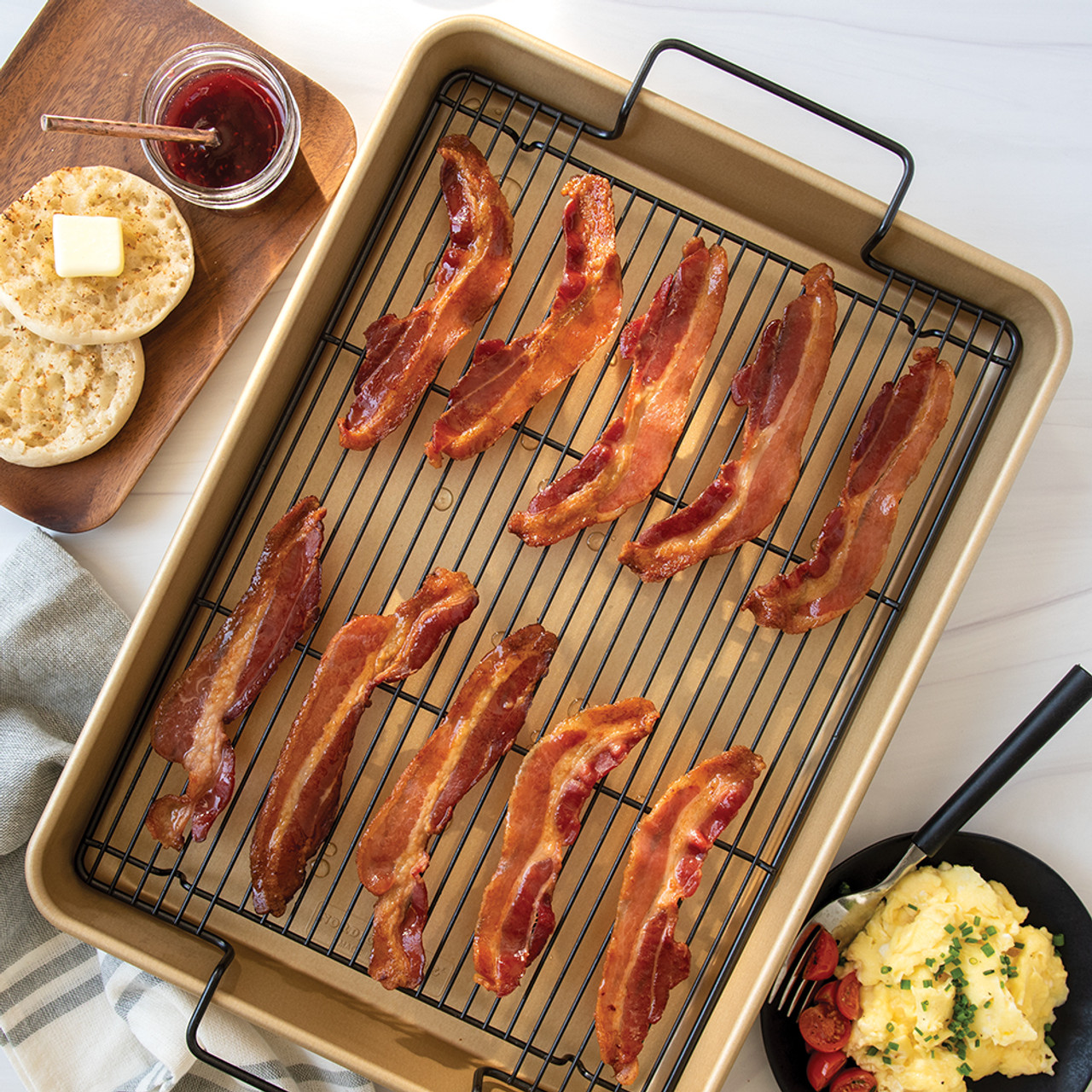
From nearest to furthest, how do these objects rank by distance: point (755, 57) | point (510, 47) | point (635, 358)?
point (510, 47) < point (635, 358) < point (755, 57)

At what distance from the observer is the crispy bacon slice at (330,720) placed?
1953 mm

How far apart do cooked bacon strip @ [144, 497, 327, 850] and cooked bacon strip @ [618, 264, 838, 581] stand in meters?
0.70

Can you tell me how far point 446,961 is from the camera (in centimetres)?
207

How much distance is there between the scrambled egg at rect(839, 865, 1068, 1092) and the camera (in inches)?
79.9

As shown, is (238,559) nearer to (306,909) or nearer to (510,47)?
(306,909)

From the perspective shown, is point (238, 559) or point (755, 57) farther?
point (755, 57)

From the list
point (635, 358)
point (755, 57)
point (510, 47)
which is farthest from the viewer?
point (755, 57)

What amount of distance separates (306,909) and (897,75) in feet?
7.91

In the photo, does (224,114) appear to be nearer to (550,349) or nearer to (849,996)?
(550,349)

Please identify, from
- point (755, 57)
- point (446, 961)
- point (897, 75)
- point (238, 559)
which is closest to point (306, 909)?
point (446, 961)

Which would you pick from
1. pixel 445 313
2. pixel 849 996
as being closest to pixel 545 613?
pixel 445 313

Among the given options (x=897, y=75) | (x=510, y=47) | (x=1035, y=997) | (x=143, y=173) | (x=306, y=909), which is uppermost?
(x=897, y=75)

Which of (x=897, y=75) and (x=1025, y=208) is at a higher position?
(x=897, y=75)

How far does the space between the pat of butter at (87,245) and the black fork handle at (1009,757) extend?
84.7 inches
